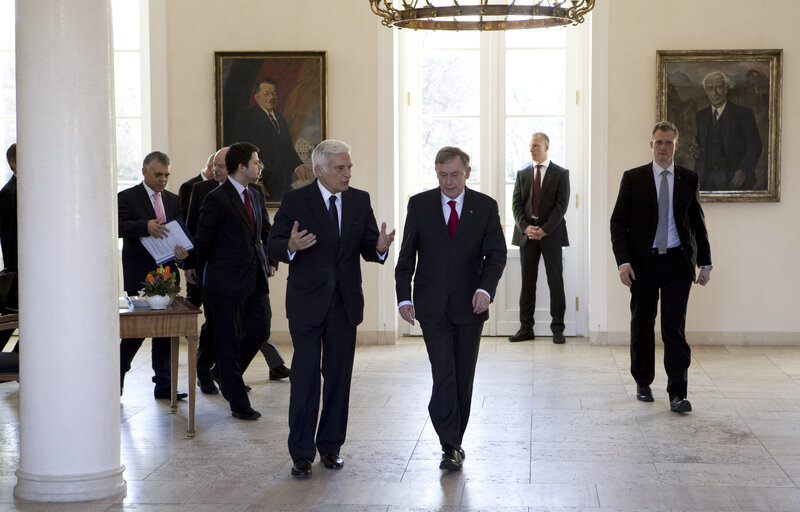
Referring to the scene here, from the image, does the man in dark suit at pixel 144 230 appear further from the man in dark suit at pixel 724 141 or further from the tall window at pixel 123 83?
the man in dark suit at pixel 724 141

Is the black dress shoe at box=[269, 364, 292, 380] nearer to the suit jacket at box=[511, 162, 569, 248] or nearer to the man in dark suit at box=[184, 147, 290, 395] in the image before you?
the man in dark suit at box=[184, 147, 290, 395]

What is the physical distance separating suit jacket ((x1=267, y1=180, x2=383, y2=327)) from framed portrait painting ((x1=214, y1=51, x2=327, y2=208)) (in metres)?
4.25

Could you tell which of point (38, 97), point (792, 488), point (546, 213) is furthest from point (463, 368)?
point (546, 213)

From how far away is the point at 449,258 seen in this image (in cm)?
543

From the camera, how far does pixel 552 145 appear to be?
33.5ft

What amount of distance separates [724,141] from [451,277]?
4.88 metres

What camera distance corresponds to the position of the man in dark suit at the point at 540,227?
9836 millimetres

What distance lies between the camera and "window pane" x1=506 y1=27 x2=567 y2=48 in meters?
10.1

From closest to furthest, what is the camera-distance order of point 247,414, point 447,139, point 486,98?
point 247,414 → point 486,98 → point 447,139

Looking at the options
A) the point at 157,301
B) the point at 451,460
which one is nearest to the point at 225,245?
the point at 157,301

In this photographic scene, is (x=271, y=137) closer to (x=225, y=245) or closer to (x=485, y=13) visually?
(x=225, y=245)

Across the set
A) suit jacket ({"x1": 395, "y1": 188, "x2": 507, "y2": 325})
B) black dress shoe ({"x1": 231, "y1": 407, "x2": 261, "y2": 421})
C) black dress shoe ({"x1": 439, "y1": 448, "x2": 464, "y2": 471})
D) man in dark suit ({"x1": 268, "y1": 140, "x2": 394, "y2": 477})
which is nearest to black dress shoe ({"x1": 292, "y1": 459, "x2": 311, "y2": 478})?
man in dark suit ({"x1": 268, "y1": 140, "x2": 394, "y2": 477})

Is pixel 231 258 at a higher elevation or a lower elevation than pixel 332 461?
higher

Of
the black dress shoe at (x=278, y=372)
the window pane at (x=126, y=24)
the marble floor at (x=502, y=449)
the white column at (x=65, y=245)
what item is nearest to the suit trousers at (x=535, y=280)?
the marble floor at (x=502, y=449)
